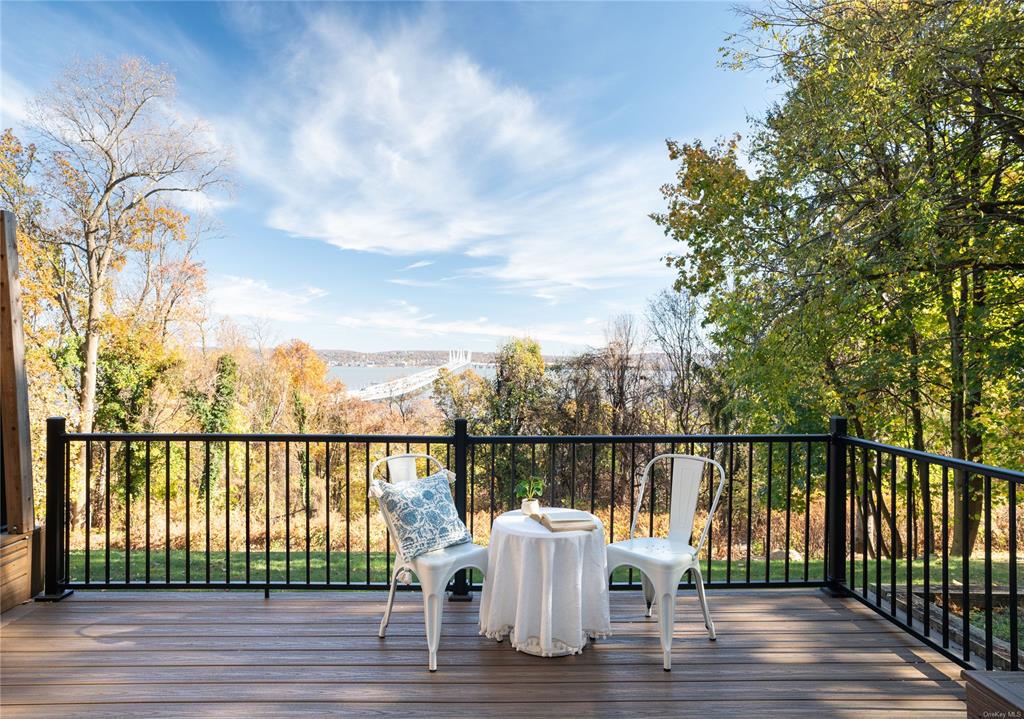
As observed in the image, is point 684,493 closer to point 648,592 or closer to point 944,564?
point 648,592

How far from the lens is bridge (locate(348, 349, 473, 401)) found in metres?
15.0

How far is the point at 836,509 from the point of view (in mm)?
3746

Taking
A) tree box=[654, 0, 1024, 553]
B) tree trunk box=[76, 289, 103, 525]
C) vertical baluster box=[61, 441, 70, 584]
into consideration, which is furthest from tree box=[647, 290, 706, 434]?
tree trunk box=[76, 289, 103, 525]

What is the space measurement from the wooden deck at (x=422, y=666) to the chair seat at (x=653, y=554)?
41 cm

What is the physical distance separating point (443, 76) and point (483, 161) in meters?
3.52

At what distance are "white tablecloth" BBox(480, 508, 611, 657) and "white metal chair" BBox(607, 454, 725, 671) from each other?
0.19m

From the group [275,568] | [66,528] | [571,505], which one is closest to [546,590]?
[571,505]

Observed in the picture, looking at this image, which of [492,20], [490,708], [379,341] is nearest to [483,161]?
[492,20]

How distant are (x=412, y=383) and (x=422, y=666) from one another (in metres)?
13.4

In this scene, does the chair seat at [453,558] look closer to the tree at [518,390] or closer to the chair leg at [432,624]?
the chair leg at [432,624]

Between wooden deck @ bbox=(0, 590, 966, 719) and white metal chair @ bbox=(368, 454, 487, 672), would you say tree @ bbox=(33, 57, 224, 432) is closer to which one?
wooden deck @ bbox=(0, 590, 966, 719)

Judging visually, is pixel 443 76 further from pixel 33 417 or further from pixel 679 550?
pixel 679 550

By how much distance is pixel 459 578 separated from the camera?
11.8 ft

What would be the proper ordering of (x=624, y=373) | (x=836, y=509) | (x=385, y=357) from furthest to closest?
(x=385, y=357) → (x=624, y=373) → (x=836, y=509)
